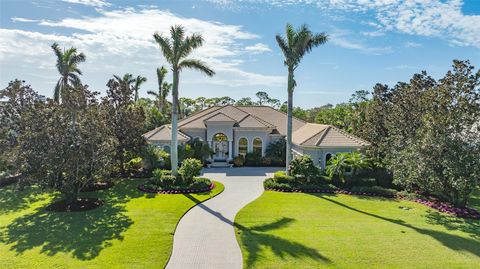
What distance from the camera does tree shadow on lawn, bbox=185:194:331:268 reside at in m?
12.4

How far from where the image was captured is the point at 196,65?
23.6m

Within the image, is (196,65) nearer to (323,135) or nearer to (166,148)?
(166,148)

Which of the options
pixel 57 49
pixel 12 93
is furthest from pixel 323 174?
pixel 57 49

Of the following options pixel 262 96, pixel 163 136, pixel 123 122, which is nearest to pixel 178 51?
pixel 123 122

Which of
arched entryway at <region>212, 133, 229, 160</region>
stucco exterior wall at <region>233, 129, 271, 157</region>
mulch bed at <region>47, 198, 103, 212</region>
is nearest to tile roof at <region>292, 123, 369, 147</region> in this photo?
stucco exterior wall at <region>233, 129, 271, 157</region>

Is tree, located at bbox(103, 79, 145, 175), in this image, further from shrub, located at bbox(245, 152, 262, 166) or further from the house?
shrub, located at bbox(245, 152, 262, 166)

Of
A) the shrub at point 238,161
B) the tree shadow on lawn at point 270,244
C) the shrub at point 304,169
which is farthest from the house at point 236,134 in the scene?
the tree shadow on lawn at point 270,244

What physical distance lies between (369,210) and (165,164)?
18.2 m

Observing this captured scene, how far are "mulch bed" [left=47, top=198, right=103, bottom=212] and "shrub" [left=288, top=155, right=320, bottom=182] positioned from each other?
46.5 feet

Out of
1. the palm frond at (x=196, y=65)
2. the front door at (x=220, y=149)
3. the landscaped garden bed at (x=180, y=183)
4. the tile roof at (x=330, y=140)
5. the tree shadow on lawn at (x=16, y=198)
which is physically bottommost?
the tree shadow on lawn at (x=16, y=198)

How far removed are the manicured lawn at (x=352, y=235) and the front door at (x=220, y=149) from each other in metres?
15.4

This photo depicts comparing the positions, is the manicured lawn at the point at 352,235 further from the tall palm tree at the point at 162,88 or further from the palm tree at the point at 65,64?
the tall palm tree at the point at 162,88

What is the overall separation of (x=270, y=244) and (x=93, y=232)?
27.1 feet

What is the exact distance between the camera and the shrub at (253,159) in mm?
34250
